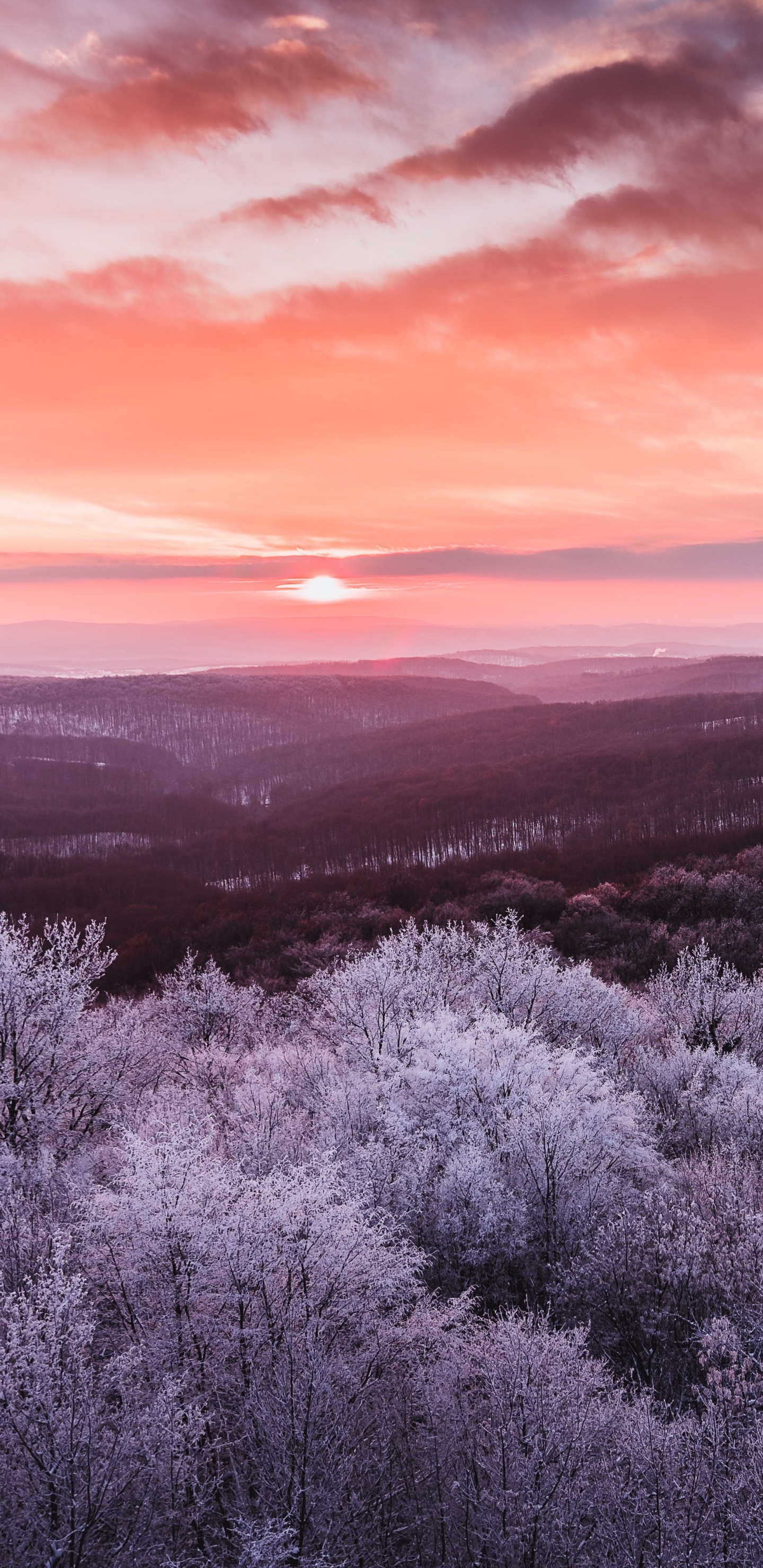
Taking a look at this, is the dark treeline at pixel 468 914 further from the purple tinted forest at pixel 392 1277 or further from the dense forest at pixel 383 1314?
the dense forest at pixel 383 1314

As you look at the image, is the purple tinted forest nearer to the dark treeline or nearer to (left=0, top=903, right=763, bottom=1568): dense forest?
(left=0, top=903, right=763, bottom=1568): dense forest

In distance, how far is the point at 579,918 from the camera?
302 feet

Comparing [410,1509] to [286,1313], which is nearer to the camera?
[410,1509]

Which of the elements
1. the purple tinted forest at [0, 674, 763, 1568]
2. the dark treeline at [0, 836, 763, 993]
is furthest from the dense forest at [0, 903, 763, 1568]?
the dark treeline at [0, 836, 763, 993]

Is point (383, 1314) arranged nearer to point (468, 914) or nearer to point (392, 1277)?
point (392, 1277)

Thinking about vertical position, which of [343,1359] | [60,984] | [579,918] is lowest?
[579,918]

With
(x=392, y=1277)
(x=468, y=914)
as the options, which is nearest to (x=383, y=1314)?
(x=392, y=1277)

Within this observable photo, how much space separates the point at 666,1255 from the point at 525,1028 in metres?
19.6

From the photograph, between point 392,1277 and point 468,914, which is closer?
point 392,1277

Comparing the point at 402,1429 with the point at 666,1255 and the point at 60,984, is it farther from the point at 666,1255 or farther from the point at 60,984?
the point at 60,984

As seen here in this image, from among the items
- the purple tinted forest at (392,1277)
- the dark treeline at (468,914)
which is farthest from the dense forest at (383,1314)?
the dark treeline at (468,914)

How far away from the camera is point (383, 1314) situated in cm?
2469

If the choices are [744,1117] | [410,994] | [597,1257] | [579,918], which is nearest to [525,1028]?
[410,994]

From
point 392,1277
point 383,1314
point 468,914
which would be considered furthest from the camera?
point 468,914
